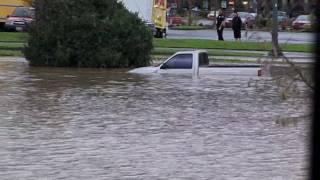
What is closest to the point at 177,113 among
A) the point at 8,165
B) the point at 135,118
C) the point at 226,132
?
the point at 135,118

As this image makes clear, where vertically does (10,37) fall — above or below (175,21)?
above

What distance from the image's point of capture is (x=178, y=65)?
1068 inches

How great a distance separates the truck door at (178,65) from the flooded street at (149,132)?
3463mm

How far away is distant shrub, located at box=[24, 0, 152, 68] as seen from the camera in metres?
31.4

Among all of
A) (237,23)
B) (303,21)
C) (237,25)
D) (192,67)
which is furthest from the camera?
(237,25)

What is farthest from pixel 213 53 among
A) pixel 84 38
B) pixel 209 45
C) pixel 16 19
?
pixel 16 19

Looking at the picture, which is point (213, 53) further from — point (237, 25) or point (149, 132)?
point (149, 132)

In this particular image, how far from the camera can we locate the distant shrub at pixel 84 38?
103 ft

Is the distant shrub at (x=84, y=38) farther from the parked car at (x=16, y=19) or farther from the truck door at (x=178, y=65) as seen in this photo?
the parked car at (x=16, y=19)

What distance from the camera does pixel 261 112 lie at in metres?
17.2

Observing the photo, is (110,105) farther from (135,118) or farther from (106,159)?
(106,159)

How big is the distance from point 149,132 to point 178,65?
13522 mm

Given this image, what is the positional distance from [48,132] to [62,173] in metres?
3.61

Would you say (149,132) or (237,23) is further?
(237,23)
